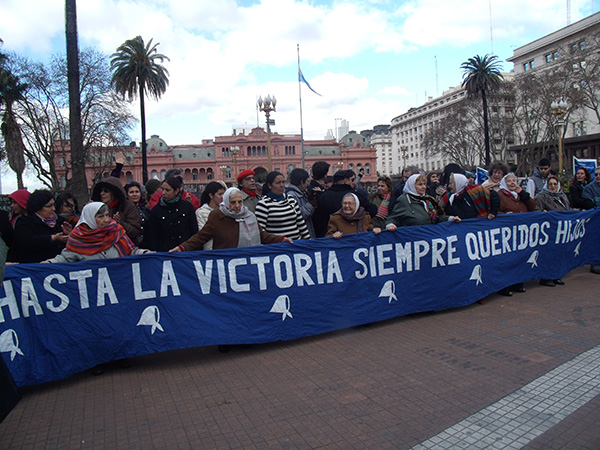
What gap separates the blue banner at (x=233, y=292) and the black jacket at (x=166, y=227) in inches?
37.5

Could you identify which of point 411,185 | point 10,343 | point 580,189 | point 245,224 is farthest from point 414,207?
point 10,343

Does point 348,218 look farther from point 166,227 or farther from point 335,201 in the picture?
point 166,227

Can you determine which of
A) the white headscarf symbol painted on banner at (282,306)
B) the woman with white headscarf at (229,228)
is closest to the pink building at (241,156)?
the woman with white headscarf at (229,228)

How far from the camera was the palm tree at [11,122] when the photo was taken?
1339 inches

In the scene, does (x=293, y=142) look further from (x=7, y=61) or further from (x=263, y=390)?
(x=263, y=390)

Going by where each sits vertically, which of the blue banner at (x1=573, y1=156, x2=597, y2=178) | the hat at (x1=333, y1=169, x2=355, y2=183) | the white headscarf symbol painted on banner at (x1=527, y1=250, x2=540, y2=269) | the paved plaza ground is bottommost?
the paved plaza ground

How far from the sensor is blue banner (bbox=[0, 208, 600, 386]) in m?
4.19

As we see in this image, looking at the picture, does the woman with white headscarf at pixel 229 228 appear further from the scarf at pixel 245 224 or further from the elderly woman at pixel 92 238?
the elderly woman at pixel 92 238

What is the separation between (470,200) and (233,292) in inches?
152

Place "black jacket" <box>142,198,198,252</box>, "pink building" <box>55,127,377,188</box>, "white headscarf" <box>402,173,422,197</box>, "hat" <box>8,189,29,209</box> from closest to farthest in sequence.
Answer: "hat" <box>8,189,29,209</box> → "black jacket" <box>142,198,198,252</box> → "white headscarf" <box>402,173,422,197</box> → "pink building" <box>55,127,377,188</box>

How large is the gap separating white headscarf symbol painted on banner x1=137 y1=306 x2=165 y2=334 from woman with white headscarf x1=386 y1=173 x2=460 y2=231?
326 cm

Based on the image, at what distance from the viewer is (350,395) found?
3.76 m

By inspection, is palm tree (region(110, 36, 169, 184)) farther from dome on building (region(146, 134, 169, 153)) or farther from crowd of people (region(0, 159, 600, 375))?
dome on building (region(146, 134, 169, 153))

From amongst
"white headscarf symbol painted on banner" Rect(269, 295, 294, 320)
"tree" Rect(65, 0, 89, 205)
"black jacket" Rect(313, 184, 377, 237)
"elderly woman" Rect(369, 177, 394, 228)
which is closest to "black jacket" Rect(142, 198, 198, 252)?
"white headscarf symbol painted on banner" Rect(269, 295, 294, 320)
